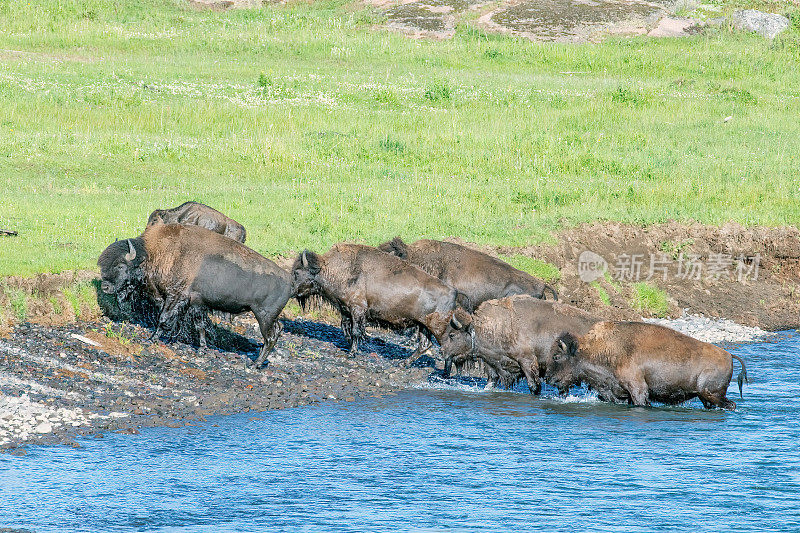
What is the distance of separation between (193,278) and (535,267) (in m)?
6.75

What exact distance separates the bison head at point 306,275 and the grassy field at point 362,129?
2020mm

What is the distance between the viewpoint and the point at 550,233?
19953 mm

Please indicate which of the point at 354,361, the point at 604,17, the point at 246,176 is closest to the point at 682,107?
the point at 604,17

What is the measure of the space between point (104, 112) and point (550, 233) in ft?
40.0

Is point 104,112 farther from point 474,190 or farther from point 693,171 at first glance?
point 693,171

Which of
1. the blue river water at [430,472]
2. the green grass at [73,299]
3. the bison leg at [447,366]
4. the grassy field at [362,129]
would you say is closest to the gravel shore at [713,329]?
the grassy field at [362,129]

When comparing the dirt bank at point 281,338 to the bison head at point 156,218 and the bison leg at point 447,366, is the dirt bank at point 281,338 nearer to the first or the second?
the bison leg at point 447,366

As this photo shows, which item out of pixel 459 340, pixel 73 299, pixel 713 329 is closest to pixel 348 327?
pixel 459 340

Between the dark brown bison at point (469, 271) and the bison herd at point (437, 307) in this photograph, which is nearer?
the bison herd at point (437, 307)

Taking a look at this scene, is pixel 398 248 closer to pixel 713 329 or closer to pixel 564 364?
pixel 564 364

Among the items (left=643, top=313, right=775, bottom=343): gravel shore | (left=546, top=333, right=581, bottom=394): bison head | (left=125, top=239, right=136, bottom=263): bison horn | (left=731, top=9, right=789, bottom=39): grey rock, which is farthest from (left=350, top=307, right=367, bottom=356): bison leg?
(left=731, top=9, right=789, bottom=39): grey rock

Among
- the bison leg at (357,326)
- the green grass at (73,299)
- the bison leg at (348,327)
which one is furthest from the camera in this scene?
the bison leg at (348,327)

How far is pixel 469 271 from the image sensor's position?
16094 millimetres

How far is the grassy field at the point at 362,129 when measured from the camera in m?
19.9
